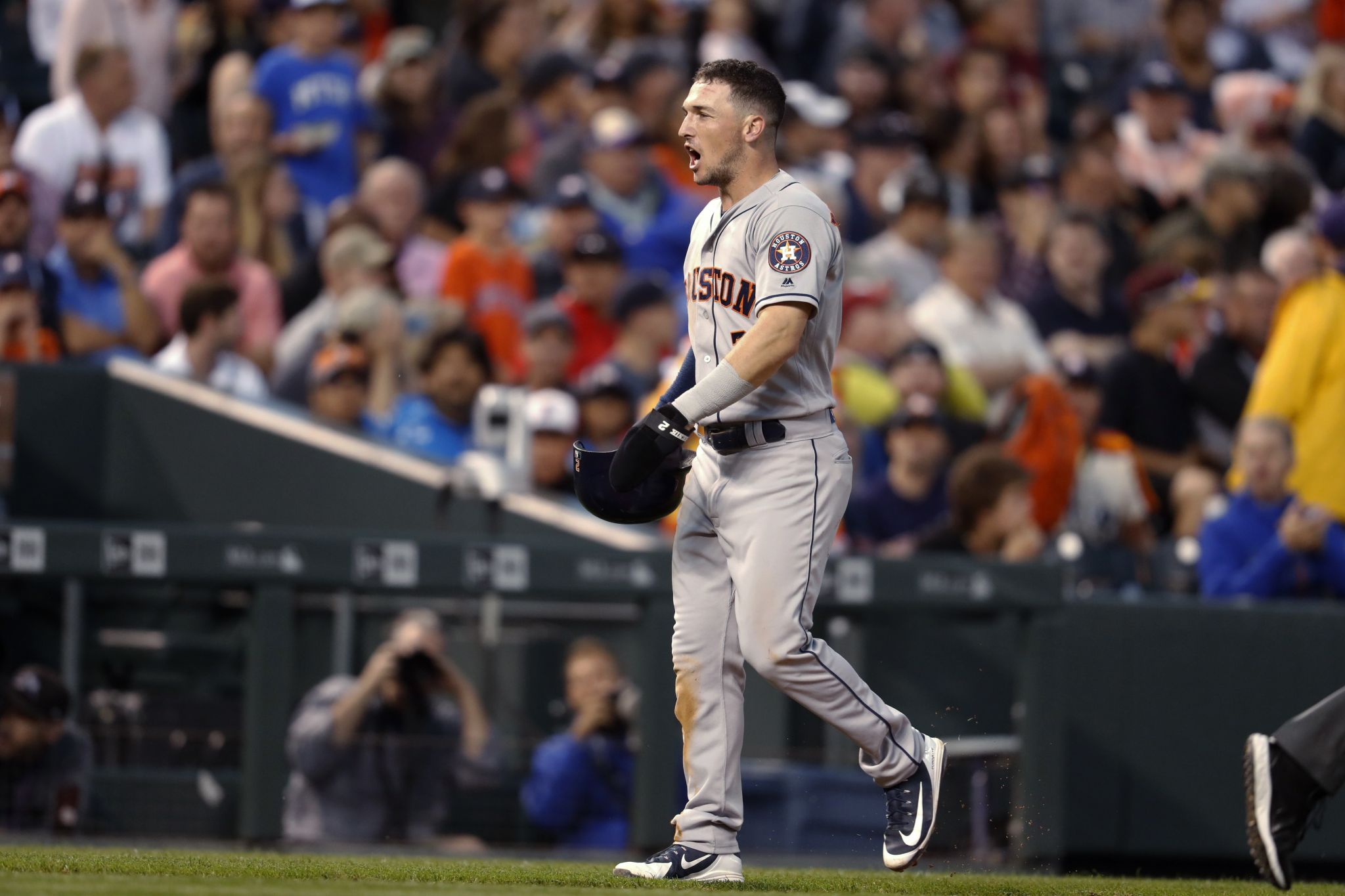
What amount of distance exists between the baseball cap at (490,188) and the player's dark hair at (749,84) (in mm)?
5295

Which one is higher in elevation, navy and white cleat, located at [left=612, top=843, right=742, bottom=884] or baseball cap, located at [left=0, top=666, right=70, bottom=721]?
baseball cap, located at [left=0, top=666, right=70, bottom=721]

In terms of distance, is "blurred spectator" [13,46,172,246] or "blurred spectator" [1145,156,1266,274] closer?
"blurred spectator" [13,46,172,246]

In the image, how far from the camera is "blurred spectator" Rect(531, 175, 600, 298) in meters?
10.1

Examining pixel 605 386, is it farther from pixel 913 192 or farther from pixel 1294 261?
pixel 1294 261

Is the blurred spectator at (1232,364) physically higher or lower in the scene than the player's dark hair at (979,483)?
higher

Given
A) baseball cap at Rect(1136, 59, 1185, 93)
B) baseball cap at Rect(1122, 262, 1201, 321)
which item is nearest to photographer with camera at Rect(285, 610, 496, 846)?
baseball cap at Rect(1122, 262, 1201, 321)

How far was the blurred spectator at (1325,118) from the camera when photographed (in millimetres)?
13320

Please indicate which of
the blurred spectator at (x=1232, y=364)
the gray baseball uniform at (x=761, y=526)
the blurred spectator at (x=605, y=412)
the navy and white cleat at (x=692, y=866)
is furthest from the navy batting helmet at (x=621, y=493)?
the blurred spectator at (x=1232, y=364)

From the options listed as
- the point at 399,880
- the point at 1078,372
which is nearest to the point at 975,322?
the point at 1078,372

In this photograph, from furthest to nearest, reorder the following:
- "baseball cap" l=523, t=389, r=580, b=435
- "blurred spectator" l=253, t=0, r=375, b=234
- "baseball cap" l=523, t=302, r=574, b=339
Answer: "blurred spectator" l=253, t=0, r=375, b=234 → "baseball cap" l=523, t=302, r=574, b=339 → "baseball cap" l=523, t=389, r=580, b=435

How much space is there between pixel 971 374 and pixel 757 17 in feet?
12.9

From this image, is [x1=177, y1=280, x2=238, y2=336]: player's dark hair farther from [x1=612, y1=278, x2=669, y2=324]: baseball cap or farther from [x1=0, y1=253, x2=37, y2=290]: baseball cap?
[x1=612, y1=278, x2=669, y2=324]: baseball cap

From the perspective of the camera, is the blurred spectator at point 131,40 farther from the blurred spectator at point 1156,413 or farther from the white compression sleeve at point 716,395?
the white compression sleeve at point 716,395

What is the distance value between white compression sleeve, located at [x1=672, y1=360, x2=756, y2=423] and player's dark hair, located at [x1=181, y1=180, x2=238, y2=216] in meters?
5.21
